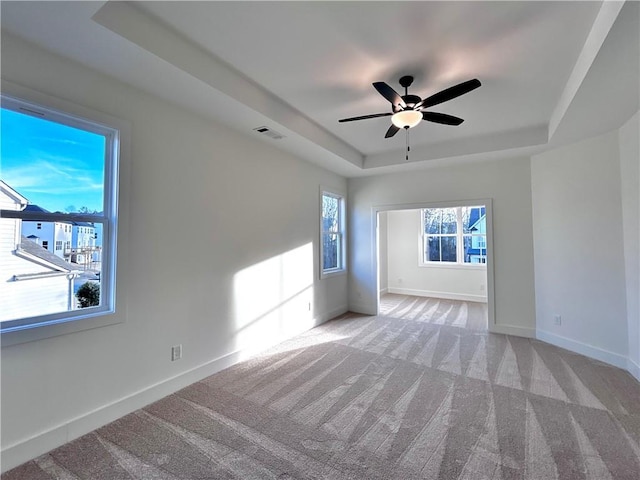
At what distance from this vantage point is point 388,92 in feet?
7.58

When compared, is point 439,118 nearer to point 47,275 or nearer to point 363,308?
point 47,275

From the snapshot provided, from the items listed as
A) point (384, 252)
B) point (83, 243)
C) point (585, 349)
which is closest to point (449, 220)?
point (384, 252)

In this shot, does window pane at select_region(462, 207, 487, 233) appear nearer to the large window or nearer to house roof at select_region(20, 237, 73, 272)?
the large window

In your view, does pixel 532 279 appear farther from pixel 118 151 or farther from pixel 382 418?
pixel 118 151

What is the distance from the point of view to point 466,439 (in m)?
2.04

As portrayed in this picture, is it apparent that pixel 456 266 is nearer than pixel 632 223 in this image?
No

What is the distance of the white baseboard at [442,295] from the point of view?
21.9 ft

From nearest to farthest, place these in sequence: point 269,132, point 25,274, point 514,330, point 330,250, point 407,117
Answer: point 25,274 < point 407,117 < point 269,132 < point 514,330 < point 330,250

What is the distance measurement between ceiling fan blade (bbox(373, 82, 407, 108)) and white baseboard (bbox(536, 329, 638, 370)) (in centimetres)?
360

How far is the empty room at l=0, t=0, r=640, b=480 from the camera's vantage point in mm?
1846

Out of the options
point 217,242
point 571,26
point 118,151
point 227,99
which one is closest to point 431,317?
point 217,242

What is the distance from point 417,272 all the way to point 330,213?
3.32 m

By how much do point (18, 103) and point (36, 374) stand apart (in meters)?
1.72

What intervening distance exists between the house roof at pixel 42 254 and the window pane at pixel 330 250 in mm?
3501
